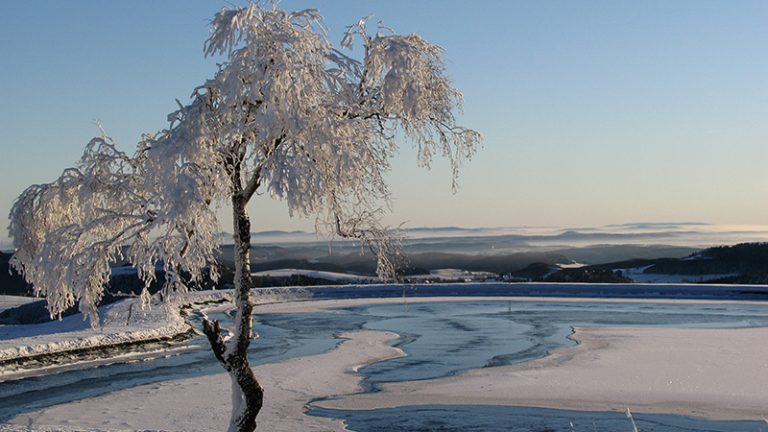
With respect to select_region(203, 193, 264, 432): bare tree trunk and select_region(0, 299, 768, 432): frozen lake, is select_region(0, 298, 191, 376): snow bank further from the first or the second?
select_region(203, 193, 264, 432): bare tree trunk

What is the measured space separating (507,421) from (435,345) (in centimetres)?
903

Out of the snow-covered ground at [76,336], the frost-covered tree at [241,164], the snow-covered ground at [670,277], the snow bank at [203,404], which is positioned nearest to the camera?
the frost-covered tree at [241,164]

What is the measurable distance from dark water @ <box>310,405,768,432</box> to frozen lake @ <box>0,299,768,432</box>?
0.02 meters

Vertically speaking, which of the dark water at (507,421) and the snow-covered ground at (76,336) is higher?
the snow-covered ground at (76,336)

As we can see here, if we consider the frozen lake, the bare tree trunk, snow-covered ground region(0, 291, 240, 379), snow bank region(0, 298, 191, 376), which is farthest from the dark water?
snow bank region(0, 298, 191, 376)

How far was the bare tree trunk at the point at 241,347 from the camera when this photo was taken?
32.4 ft

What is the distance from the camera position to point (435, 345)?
21312 millimetres

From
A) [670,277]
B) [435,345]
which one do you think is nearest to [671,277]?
[670,277]

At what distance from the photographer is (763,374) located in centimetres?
1609

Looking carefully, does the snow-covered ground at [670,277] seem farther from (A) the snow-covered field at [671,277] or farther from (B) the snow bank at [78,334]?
(B) the snow bank at [78,334]

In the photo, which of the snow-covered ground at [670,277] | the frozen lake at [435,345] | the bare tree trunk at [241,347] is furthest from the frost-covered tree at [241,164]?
the snow-covered ground at [670,277]

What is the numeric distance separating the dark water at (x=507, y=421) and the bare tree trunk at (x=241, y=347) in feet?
7.89

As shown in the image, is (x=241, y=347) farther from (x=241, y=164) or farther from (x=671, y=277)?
(x=671, y=277)

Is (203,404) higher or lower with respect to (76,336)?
lower
